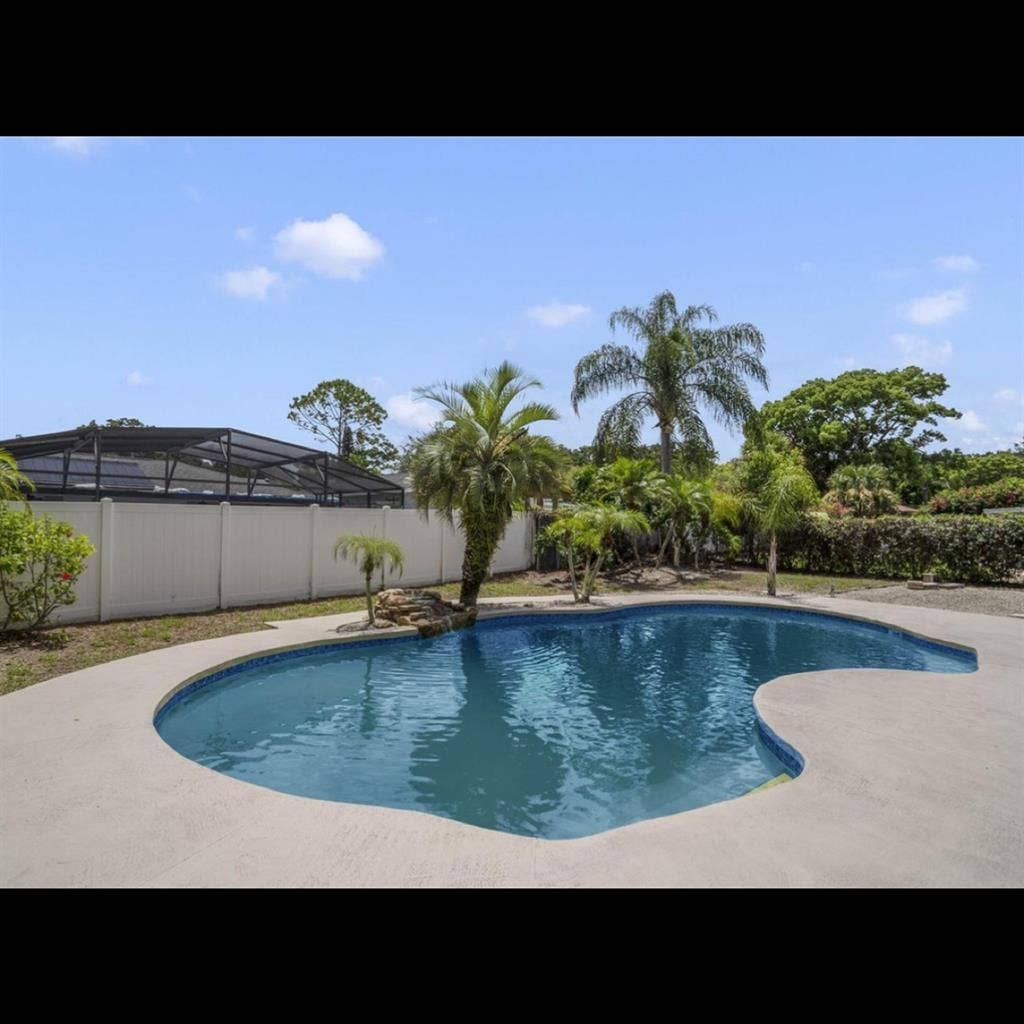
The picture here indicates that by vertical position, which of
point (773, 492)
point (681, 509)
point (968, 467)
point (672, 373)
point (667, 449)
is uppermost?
point (672, 373)

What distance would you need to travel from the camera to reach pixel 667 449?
61.2ft

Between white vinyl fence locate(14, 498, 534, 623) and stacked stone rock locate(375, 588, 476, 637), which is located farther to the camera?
stacked stone rock locate(375, 588, 476, 637)

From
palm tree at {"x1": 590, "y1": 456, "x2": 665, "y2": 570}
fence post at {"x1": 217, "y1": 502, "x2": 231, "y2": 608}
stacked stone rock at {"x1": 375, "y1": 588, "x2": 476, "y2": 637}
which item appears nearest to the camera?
stacked stone rock at {"x1": 375, "y1": 588, "x2": 476, "y2": 637}

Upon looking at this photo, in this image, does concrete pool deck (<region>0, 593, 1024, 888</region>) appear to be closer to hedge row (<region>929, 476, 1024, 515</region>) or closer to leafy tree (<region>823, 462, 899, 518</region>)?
leafy tree (<region>823, 462, 899, 518</region>)

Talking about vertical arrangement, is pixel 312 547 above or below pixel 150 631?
above

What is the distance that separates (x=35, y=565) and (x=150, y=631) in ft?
5.21

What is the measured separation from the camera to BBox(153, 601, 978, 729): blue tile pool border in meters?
5.30

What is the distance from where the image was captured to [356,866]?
9.67ft

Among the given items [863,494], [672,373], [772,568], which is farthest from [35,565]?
[863,494]

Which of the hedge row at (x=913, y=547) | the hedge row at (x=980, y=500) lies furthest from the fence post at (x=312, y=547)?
the hedge row at (x=980, y=500)

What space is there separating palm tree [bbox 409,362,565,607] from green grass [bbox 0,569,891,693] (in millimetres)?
2437

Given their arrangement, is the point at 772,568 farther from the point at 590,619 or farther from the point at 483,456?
the point at 483,456

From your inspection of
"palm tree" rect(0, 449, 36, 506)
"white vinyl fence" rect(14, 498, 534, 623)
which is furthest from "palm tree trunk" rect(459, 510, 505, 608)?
"palm tree" rect(0, 449, 36, 506)
